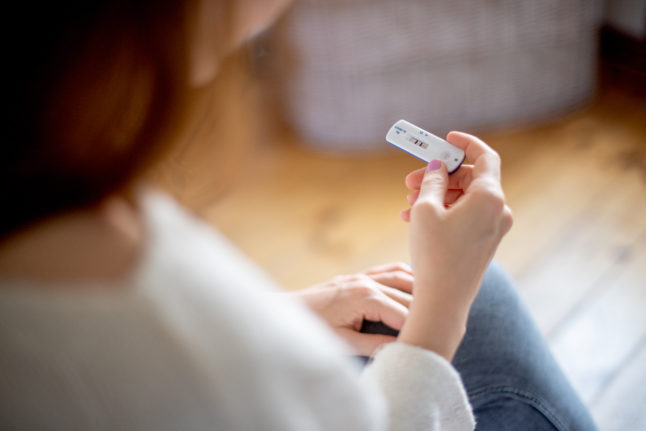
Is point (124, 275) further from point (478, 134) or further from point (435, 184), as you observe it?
point (478, 134)

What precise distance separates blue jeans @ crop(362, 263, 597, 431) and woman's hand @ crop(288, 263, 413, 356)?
0.02m

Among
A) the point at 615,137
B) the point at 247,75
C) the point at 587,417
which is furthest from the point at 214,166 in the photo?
the point at 615,137

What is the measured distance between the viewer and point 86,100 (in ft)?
1.15

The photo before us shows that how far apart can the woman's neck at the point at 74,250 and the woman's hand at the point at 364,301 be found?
37cm

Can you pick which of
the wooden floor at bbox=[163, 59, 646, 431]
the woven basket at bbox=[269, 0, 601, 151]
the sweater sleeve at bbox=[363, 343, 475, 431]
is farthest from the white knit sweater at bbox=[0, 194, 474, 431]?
the woven basket at bbox=[269, 0, 601, 151]

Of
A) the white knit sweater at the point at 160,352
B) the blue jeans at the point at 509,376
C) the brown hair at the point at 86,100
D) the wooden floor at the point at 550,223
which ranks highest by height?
the brown hair at the point at 86,100

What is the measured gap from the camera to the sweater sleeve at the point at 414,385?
0.52m

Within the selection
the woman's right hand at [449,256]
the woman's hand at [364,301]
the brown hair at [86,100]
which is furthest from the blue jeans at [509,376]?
the brown hair at [86,100]

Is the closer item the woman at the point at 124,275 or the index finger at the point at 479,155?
the woman at the point at 124,275

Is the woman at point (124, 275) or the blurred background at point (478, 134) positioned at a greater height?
the woman at point (124, 275)

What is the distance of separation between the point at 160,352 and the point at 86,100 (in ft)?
0.47

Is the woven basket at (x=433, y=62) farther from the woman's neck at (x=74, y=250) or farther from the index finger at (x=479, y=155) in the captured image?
the woman's neck at (x=74, y=250)

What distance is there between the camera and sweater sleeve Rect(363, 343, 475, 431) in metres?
0.52

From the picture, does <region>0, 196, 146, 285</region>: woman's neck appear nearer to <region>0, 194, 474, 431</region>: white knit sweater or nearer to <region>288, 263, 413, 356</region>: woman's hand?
<region>0, 194, 474, 431</region>: white knit sweater
